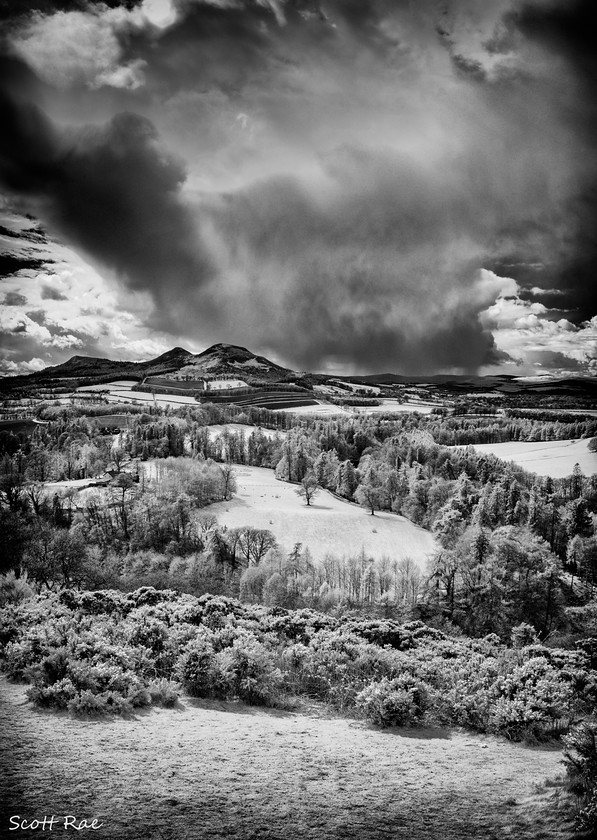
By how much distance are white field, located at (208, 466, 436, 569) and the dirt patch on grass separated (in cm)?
5169

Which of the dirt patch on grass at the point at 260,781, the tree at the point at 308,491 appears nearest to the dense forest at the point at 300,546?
the tree at the point at 308,491

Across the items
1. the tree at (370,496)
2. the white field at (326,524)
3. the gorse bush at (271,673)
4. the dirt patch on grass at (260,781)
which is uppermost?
the dirt patch on grass at (260,781)

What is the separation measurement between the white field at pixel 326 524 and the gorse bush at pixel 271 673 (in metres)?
41.9

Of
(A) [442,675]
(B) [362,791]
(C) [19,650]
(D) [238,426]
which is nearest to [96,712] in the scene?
(C) [19,650]

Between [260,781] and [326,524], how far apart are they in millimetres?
65980

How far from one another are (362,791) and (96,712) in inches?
Answer: 345

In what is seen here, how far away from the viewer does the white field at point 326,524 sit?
2680 inches

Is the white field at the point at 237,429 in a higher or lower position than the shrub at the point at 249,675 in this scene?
higher

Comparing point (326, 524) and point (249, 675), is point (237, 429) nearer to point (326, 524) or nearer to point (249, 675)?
point (326, 524)

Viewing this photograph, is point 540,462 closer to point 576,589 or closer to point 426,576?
point 576,589

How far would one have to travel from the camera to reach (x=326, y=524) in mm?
75688

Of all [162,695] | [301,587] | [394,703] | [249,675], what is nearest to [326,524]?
[301,587]

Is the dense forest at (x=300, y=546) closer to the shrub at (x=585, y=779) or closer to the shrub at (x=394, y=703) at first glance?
the shrub at (x=394, y=703)

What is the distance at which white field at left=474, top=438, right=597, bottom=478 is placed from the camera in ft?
342
